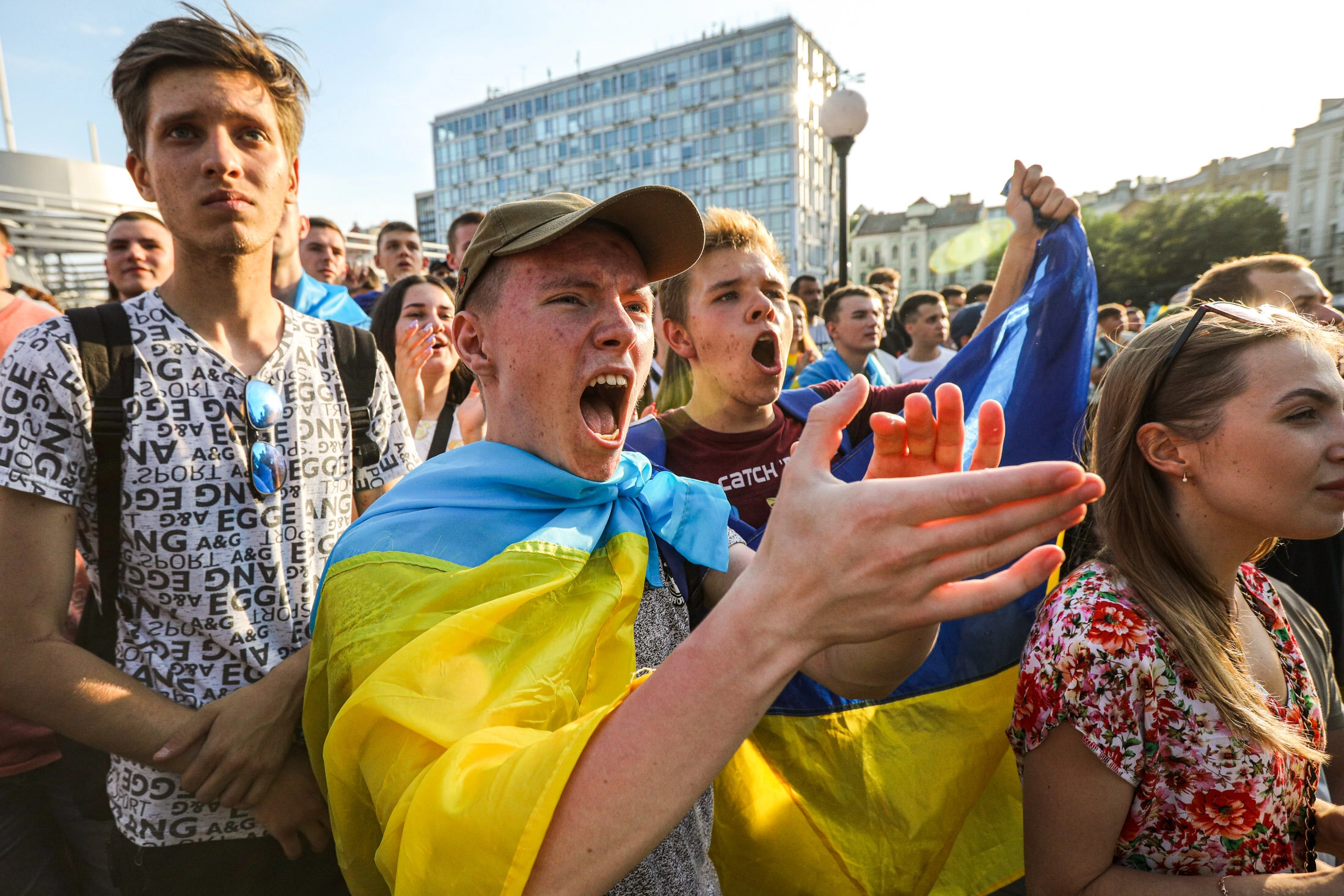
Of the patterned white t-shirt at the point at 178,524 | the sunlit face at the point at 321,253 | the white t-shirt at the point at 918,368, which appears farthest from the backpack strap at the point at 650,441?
the white t-shirt at the point at 918,368

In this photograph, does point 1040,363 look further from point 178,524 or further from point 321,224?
point 321,224

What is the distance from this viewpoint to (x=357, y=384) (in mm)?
2012

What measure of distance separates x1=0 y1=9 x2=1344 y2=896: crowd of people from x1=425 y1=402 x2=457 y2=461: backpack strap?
4.59ft

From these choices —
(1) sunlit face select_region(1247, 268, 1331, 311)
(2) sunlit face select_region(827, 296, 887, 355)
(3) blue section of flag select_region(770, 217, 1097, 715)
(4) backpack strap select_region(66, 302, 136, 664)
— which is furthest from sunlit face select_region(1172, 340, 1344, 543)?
Result: (2) sunlit face select_region(827, 296, 887, 355)

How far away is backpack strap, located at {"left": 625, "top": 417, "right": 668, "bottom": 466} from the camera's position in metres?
2.80

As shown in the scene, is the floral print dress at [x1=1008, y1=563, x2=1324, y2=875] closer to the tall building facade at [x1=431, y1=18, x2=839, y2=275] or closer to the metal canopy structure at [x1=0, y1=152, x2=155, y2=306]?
the metal canopy structure at [x1=0, y1=152, x2=155, y2=306]

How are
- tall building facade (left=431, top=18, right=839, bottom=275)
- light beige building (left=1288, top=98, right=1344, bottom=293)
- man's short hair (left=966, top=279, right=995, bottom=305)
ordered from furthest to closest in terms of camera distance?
1. tall building facade (left=431, top=18, right=839, bottom=275)
2. light beige building (left=1288, top=98, right=1344, bottom=293)
3. man's short hair (left=966, top=279, right=995, bottom=305)

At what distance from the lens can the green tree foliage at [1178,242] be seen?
42438 mm

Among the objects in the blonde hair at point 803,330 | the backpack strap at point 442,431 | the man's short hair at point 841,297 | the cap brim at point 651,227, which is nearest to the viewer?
the cap brim at point 651,227

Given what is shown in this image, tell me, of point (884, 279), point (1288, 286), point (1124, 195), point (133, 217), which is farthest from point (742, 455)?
point (1124, 195)

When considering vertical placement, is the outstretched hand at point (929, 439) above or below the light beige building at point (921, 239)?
below

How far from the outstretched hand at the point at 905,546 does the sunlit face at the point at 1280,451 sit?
1.36m

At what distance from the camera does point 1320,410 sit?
182cm

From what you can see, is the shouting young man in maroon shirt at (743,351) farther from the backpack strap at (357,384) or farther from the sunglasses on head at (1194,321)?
the backpack strap at (357,384)
